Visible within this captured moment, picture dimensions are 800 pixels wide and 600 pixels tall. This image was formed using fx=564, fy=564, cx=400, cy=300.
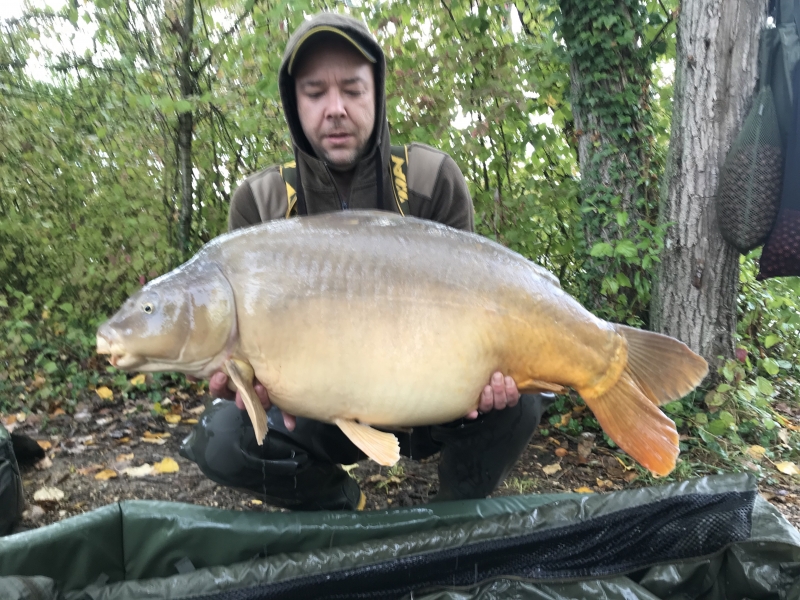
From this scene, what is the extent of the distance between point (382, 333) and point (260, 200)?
707 millimetres

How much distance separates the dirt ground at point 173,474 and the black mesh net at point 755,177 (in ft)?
2.83

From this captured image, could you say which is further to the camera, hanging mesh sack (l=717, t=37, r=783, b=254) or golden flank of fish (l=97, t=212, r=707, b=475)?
hanging mesh sack (l=717, t=37, r=783, b=254)

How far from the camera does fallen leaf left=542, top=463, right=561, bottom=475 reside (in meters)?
2.04

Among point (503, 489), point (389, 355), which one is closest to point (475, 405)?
point (389, 355)

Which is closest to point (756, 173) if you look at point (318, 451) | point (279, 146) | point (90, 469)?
point (318, 451)

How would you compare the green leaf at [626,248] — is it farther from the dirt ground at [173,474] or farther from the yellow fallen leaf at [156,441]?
the yellow fallen leaf at [156,441]

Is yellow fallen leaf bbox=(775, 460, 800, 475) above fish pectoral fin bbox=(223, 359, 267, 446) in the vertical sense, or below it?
below

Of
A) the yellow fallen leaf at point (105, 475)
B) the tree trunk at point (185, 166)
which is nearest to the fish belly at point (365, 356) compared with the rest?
the yellow fallen leaf at point (105, 475)

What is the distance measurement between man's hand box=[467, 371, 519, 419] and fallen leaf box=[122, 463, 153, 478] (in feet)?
4.63

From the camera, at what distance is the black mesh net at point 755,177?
1815 millimetres

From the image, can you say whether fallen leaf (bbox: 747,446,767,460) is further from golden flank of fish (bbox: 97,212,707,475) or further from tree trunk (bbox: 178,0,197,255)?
tree trunk (bbox: 178,0,197,255)

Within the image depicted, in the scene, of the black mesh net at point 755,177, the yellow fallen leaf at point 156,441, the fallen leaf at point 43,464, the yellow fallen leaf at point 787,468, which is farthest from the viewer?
the yellow fallen leaf at point 156,441

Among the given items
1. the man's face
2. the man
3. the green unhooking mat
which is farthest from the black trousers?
the man's face

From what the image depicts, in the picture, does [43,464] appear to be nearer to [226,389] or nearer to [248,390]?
[226,389]
